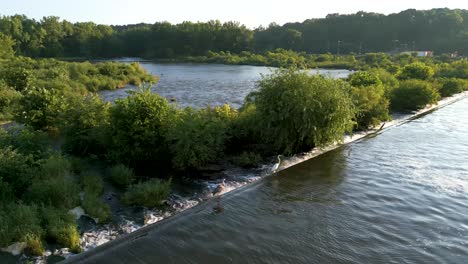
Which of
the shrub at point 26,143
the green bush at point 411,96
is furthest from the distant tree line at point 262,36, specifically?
the shrub at point 26,143

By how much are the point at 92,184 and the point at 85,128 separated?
4.77 m

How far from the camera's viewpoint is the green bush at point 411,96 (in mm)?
34375

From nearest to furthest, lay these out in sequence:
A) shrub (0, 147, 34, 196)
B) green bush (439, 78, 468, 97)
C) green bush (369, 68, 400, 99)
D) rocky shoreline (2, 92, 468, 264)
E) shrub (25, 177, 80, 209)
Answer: rocky shoreline (2, 92, 468, 264)
shrub (25, 177, 80, 209)
shrub (0, 147, 34, 196)
green bush (369, 68, 400, 99)
green bush (439, 78, 468, 97)

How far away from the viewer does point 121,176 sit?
15031mm

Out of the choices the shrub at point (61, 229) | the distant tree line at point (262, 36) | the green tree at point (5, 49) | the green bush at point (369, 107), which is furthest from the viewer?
the distant tree line at point (262, 36)

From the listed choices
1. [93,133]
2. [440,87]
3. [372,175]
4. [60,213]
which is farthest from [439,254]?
[440,87]

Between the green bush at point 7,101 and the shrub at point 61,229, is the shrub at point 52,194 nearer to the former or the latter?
the shrub at point 61,229

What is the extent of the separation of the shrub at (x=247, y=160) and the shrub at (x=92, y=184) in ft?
20.6

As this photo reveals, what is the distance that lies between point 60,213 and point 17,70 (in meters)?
30.4

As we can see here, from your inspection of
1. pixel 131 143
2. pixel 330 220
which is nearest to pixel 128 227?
pixel 131 143

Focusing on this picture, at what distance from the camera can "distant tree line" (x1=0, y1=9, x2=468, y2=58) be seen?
138500 millimetres

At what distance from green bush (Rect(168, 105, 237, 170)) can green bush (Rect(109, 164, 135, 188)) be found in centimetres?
209

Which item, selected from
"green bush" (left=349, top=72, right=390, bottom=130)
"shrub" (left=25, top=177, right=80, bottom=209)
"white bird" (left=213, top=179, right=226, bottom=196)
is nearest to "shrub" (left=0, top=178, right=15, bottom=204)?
"shrub" (left=25, top=177, right=80, bottom=209)

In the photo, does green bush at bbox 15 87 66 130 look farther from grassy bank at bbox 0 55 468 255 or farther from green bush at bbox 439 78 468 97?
green bush at bbox 439 78 468 97
